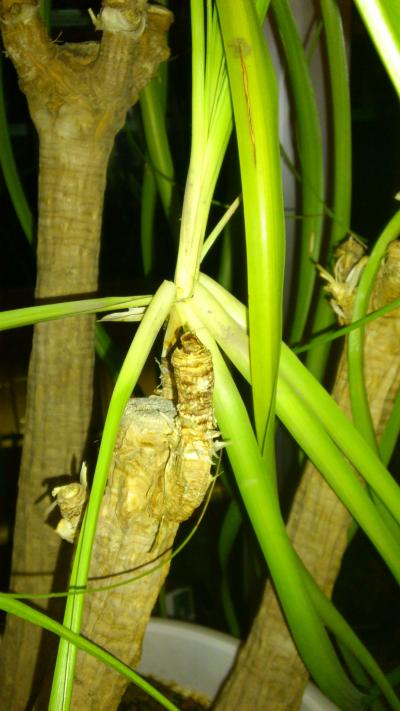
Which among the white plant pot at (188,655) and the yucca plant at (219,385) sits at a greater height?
the yucca plant at (219,385)

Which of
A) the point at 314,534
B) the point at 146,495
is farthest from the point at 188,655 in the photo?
the point at 146,495

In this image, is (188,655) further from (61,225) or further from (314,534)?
(61,225)

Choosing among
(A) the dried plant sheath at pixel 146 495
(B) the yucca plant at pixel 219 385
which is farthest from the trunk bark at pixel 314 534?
(A) the dried plant sheath at pixel 146 495

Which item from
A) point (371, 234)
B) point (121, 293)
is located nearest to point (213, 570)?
point (121, 293)

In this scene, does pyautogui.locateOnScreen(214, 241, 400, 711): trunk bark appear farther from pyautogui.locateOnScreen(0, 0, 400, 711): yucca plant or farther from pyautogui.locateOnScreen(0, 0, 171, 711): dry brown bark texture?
pyautogui.locateOnScreen(0, 0, 171, 711): dry brown bark texture

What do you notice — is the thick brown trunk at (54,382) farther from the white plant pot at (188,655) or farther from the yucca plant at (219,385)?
the white plant pot at (188,655)

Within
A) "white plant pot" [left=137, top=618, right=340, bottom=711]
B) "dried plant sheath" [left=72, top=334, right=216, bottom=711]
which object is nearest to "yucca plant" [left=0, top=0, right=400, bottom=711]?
"dried plant sheath" [left=72, top=334, right=216, bottom=711]

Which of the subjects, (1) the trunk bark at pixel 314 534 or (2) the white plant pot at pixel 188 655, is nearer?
(1) the trunk bark at pixel 314 534

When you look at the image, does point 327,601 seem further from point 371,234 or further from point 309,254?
point 371,234
